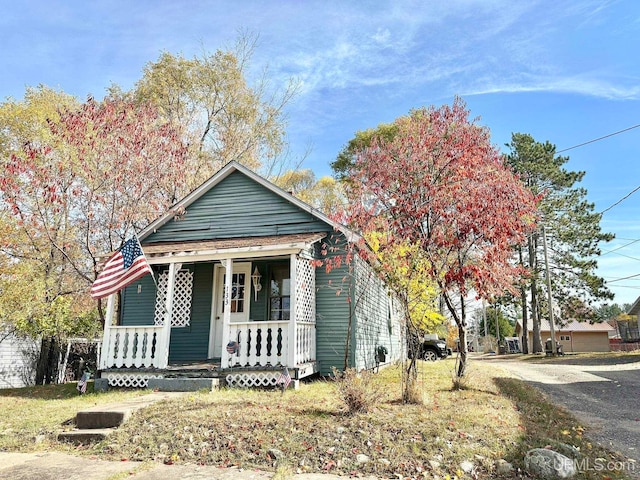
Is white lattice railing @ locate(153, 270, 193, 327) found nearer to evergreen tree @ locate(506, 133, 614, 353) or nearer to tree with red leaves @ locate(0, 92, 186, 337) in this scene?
tree with red leaves @ locate(0, 92, 186, 337)

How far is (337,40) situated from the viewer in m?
11.5

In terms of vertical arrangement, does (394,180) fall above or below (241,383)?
above

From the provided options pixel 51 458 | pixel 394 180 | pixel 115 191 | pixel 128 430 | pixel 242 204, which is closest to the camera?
pixel 51 458

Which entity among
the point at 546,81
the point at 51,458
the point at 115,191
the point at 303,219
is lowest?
the point at 51,458

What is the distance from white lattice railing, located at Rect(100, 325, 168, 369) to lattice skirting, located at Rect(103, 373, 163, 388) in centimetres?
21

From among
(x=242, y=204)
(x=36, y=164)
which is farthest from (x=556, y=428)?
(x=36, y=164)

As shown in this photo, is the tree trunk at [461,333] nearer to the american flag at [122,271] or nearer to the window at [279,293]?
the window at [279,293]

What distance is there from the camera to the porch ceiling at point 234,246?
32.6ft

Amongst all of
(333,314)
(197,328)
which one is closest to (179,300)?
(197,328)

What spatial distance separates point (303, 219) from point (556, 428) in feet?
25.1

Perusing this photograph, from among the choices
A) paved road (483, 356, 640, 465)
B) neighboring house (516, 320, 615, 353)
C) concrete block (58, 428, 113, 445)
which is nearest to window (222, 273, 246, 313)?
concrete block (58, 428, 113, 445)

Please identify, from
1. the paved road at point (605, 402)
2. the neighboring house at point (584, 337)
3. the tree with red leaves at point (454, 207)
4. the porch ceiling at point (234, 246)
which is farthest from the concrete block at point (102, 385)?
the neighboring house at point (584, 337)

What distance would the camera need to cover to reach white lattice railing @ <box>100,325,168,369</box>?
10.0m

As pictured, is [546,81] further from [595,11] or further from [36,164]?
[36,164]
